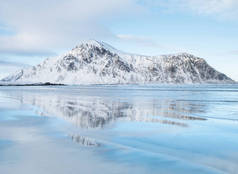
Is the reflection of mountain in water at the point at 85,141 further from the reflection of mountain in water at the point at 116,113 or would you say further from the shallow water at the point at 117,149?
the reflection of mountain in water at the point at 116,113

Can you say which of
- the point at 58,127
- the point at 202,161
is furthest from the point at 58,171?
the point at 58,127

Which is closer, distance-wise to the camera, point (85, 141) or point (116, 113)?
point (85, 141)

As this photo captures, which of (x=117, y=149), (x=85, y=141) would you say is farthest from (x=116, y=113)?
(x=117, y=149)

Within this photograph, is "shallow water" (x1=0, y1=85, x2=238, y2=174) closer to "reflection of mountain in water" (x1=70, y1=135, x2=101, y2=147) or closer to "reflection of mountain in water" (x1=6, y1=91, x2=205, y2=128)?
"reflection of mountain in water" (x1=70, y1=135, x2=101, y2=147)

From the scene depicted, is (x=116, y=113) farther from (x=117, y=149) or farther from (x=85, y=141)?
(x=117, y=149)

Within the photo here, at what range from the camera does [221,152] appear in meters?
7.09

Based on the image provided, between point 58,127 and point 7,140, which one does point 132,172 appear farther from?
point 58,127

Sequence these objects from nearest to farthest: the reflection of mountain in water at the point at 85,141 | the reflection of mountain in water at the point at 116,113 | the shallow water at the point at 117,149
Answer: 1. the shallow water at the point at 117,149
2. the reflection of mountain in water at the point at 85,141
3. the reflection of mountain in water at the point at 116,113

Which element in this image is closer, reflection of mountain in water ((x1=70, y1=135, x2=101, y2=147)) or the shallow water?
the shallow water

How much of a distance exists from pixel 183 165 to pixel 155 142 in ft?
7.97

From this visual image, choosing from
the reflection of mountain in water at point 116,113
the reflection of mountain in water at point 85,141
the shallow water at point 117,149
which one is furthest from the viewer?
the reflection of mountain in water at point 116,113

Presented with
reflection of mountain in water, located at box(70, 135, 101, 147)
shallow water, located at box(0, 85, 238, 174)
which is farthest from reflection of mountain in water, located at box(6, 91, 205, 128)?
reflection of mountain in water, located at box(70, 135, 101, 147)

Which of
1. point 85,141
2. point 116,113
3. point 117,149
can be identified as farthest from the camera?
point 116,113

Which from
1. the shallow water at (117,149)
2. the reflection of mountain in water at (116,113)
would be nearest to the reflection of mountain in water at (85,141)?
the shallow water at (117,149)
